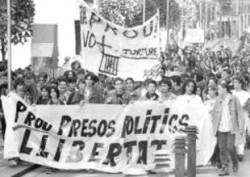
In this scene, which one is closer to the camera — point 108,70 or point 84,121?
point 84,121

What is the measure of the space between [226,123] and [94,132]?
220 centimetres

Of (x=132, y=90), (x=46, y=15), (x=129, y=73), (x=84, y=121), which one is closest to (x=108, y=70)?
(x=129, y=73)

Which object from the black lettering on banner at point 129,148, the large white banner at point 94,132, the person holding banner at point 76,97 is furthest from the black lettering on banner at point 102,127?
the person holding banner at point 76,97

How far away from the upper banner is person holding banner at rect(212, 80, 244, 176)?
393 centimetres

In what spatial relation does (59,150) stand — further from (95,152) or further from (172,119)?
(172,119)

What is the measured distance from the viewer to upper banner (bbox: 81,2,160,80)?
15789 millimetres

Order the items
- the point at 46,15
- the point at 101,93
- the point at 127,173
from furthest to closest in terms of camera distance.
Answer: the point at 46,15 → the point at 101,93 → the point at 127,173

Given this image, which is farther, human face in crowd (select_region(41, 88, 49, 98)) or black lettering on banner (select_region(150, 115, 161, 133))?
human face in crowd (select_region(41, 88, 49, 98))

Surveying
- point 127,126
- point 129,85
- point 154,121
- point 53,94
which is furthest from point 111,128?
point 129,85

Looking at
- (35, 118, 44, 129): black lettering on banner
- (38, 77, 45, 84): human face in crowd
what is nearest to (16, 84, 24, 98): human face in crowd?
(35, 118, 44, 129): black lettering on banner

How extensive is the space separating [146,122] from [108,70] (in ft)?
11.8

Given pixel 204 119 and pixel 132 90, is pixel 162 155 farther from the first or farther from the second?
pixel 132 90

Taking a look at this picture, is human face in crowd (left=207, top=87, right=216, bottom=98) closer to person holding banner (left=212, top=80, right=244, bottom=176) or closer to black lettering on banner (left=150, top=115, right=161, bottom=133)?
person holding banner (left=212, top=80, right=244, bottom=176)

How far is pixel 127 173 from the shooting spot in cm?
1216
